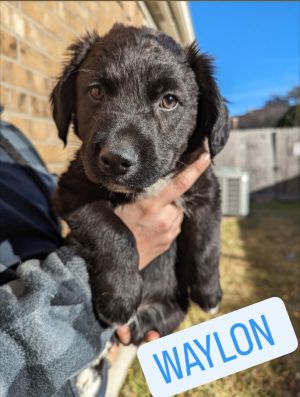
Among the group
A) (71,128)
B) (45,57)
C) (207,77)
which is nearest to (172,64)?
(207,77)

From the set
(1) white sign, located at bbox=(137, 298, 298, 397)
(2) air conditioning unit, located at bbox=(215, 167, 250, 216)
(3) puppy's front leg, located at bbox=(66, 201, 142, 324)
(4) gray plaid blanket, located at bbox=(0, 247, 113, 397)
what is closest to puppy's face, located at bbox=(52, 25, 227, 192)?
(3) puppy's front leg, located at bbox=(66, 201, 142, 324)

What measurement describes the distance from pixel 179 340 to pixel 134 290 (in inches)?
29.0

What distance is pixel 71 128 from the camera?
153 cm

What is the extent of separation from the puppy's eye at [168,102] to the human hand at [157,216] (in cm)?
22

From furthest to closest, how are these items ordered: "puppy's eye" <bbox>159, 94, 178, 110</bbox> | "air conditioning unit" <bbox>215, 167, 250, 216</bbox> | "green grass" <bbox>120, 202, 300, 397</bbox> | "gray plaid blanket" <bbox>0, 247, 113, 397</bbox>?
"air conditioning unit" <bbox>215, 167, 250, 216</bbox> → "puppy's eye" <bbox>159, 94, 178, 110</bbox> → "gray plaid blanket" <bbox>0, 247, 113, 397</bbox> → "green grass" <bbox>120, 202, 300, 397</bbox>

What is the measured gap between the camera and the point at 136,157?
3.39 ft

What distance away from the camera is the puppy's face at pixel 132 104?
1055mm

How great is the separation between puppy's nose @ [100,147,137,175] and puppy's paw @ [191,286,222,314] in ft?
1.90

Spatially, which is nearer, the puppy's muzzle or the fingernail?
the puppy's muzzle

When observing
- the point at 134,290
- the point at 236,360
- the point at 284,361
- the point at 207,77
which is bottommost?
the point at 134,290

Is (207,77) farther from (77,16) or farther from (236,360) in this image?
(77,16)

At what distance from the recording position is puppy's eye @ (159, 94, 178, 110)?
1232 millimetres

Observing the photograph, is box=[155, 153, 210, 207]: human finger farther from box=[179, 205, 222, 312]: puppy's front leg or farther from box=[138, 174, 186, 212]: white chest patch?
box=[179, 205, 222, 312]: puppy's front leg

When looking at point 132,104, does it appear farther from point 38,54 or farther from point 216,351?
point 38,54
